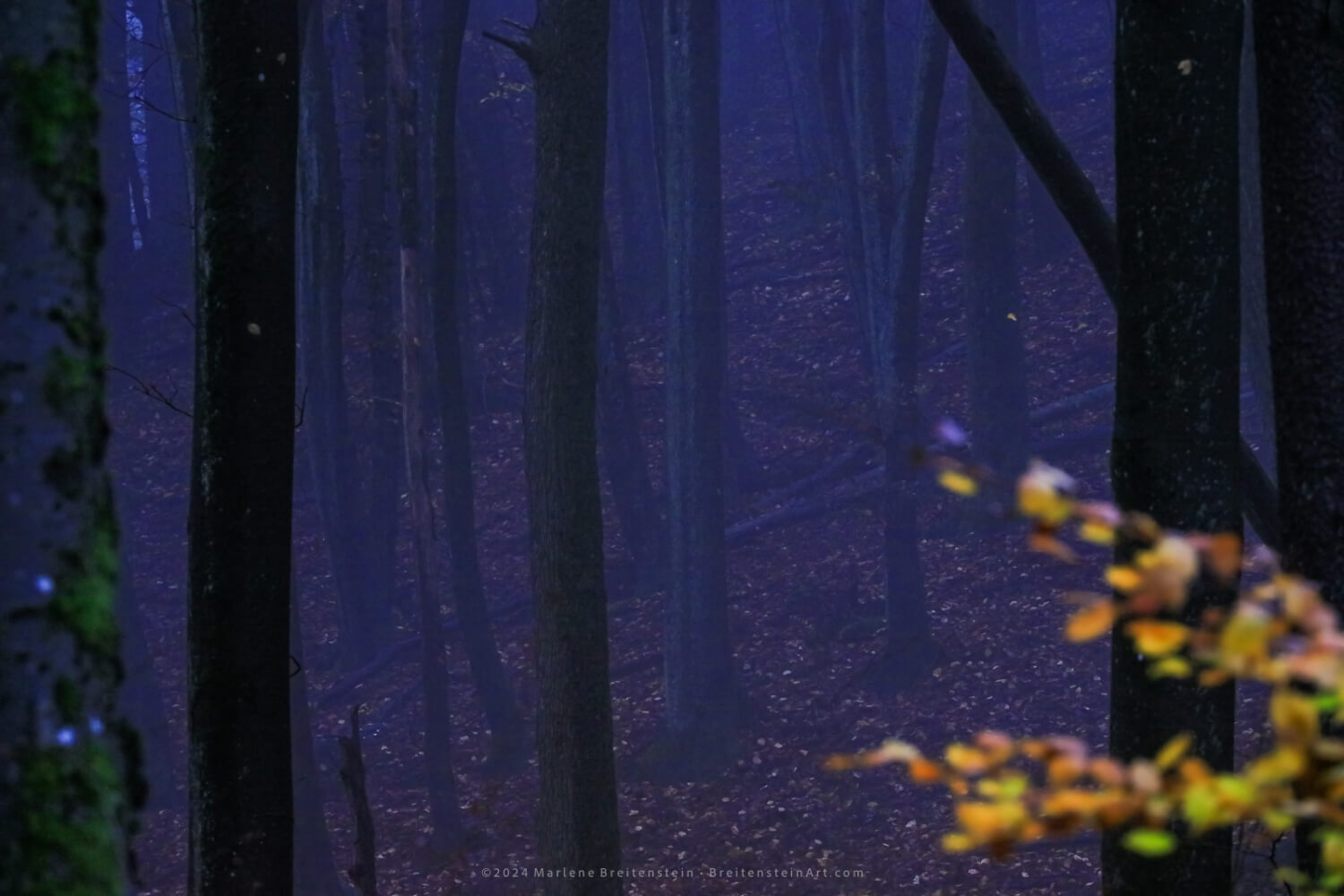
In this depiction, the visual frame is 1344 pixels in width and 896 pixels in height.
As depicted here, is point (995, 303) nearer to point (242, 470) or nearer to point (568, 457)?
point (568, 457)

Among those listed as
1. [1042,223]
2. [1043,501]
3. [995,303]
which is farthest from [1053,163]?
[1042,223]

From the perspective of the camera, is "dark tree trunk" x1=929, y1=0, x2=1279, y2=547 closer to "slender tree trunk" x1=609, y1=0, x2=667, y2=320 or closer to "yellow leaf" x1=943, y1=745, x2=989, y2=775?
"yellow leaf" x1=943, y1=745, x2=989, y2=775

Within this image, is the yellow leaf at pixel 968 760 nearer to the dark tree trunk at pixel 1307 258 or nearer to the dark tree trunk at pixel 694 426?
the dark tree trunk at pixel 1307 258

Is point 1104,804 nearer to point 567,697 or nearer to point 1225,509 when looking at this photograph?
point 1225,509

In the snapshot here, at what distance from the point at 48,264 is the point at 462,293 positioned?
2011 centimetres

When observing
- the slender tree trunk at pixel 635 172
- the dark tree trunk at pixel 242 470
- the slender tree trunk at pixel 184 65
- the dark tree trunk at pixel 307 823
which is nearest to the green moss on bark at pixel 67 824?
the dark tree trunk at pixel 242 470

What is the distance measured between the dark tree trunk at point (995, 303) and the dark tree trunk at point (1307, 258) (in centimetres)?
1150

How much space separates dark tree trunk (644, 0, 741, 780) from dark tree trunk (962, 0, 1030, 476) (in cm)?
321

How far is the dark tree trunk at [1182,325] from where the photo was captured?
4.27m

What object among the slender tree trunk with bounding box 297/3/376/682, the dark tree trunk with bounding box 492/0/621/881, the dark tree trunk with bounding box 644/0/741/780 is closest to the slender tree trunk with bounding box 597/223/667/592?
the dark tree trunk with bounding box 644/0/741/780

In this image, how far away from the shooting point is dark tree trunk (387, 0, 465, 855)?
41.4 ft

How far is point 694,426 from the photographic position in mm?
14156

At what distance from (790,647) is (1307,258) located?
1167 centimetres

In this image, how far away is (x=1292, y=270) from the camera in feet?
13.1
